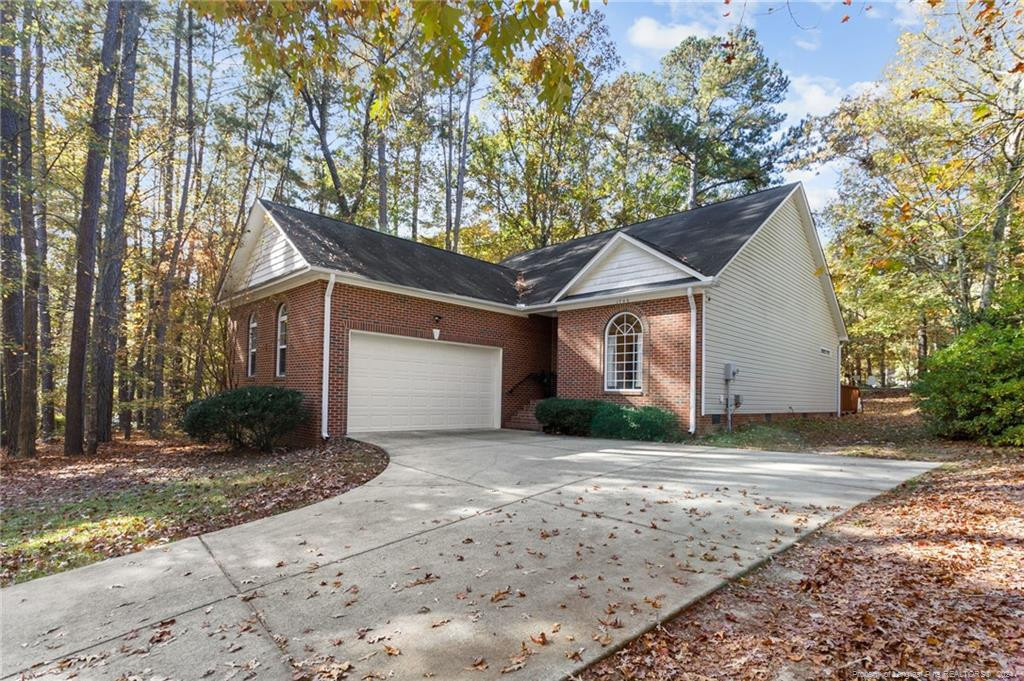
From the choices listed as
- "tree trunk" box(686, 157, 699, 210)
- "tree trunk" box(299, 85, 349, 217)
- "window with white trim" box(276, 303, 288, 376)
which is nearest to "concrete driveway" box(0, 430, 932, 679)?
"window with white trim" box(276, 303, 288, 376)

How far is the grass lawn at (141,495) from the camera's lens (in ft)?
15.6

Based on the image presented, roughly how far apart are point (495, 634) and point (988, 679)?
2.29 meters

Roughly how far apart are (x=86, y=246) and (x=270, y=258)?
136 inches

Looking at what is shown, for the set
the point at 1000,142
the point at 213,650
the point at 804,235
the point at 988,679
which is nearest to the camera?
the point at 988,679

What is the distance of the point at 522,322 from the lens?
14.4 m

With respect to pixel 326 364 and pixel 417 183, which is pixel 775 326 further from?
pixel 417 183

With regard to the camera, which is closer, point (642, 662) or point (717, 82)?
point (642, 662)

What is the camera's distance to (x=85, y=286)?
10.6m

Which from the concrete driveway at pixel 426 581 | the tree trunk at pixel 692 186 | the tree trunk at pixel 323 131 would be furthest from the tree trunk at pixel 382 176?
the concrete driveway at pixel 426 581

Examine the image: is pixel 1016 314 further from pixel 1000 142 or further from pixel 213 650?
pixel 213 650

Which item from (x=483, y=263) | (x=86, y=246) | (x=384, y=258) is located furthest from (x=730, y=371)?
(x=86, y=246)

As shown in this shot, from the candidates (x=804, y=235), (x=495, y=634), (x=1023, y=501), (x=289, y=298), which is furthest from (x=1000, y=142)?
(x=289, y=298)

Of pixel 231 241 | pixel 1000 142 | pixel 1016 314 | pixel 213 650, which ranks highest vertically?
pixel 231 241

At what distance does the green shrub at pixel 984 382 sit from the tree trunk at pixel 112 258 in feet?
55.4
